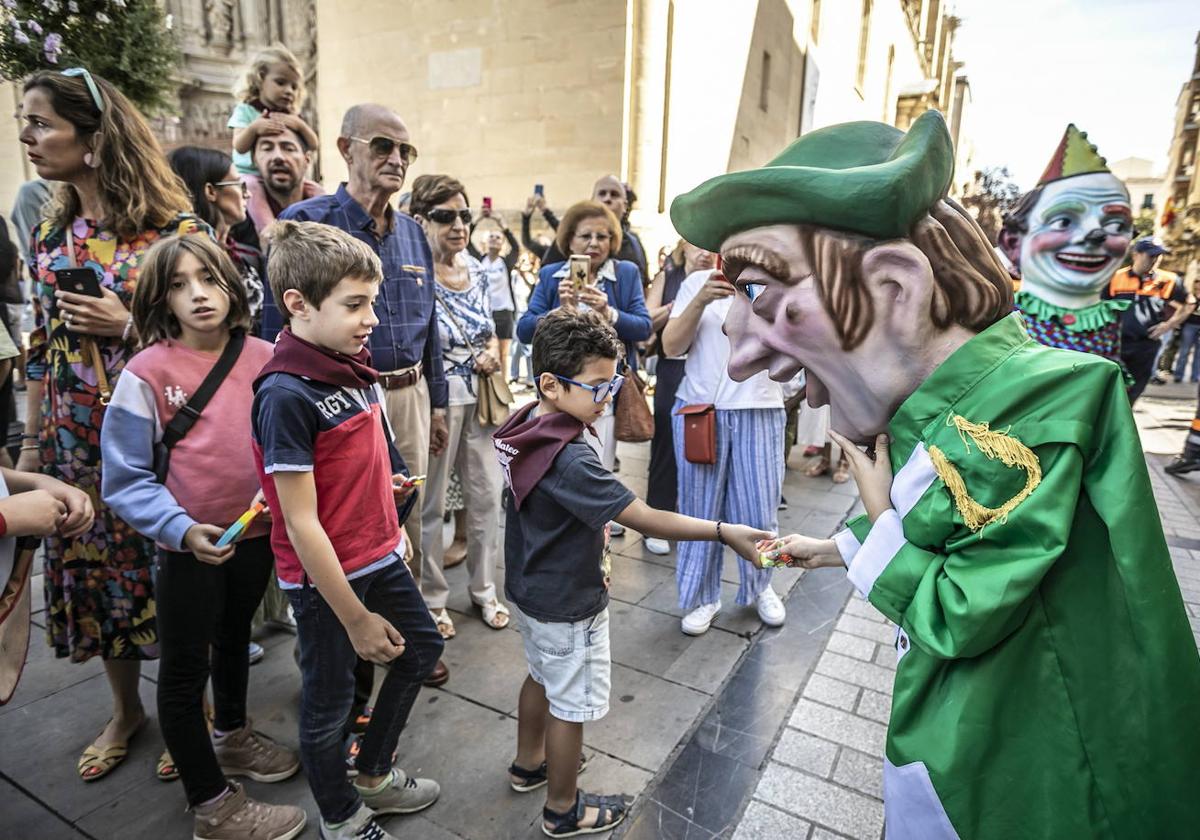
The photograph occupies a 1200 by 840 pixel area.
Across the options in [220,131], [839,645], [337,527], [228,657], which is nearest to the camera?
[337,527]

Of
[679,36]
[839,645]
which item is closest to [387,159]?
[839,645]

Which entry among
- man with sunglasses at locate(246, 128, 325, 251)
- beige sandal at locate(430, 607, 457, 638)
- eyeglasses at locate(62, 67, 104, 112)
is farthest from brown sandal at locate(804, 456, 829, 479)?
eyeglasses at locate(62, 67, 104, 112)

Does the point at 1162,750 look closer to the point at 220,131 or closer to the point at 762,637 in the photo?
the point at 762,637

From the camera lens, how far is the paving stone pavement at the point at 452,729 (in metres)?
2.16

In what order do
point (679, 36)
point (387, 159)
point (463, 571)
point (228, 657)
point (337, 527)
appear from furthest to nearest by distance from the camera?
1. point (679, 36)
2. point (463, 571)
3. point (387, 159)
4. point (228, 657)
5. point (337, 527)

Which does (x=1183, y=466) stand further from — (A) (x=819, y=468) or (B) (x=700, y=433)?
(B) (x=700, y=433)

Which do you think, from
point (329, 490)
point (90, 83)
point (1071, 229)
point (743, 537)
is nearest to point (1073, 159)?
point (1071, 229)

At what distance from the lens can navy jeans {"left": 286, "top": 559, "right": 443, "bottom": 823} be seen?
187cm

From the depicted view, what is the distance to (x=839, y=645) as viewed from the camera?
10.9 feet

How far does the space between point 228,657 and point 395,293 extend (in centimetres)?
145

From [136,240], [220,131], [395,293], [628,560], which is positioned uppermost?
[220,131]

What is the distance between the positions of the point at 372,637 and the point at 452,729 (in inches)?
39.7

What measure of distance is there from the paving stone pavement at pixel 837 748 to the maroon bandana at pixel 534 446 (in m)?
1.29

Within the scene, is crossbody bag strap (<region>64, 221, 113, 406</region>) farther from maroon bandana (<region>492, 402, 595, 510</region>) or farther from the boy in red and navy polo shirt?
maroon bandana (<region>492, 402, 595, 510</region>)
